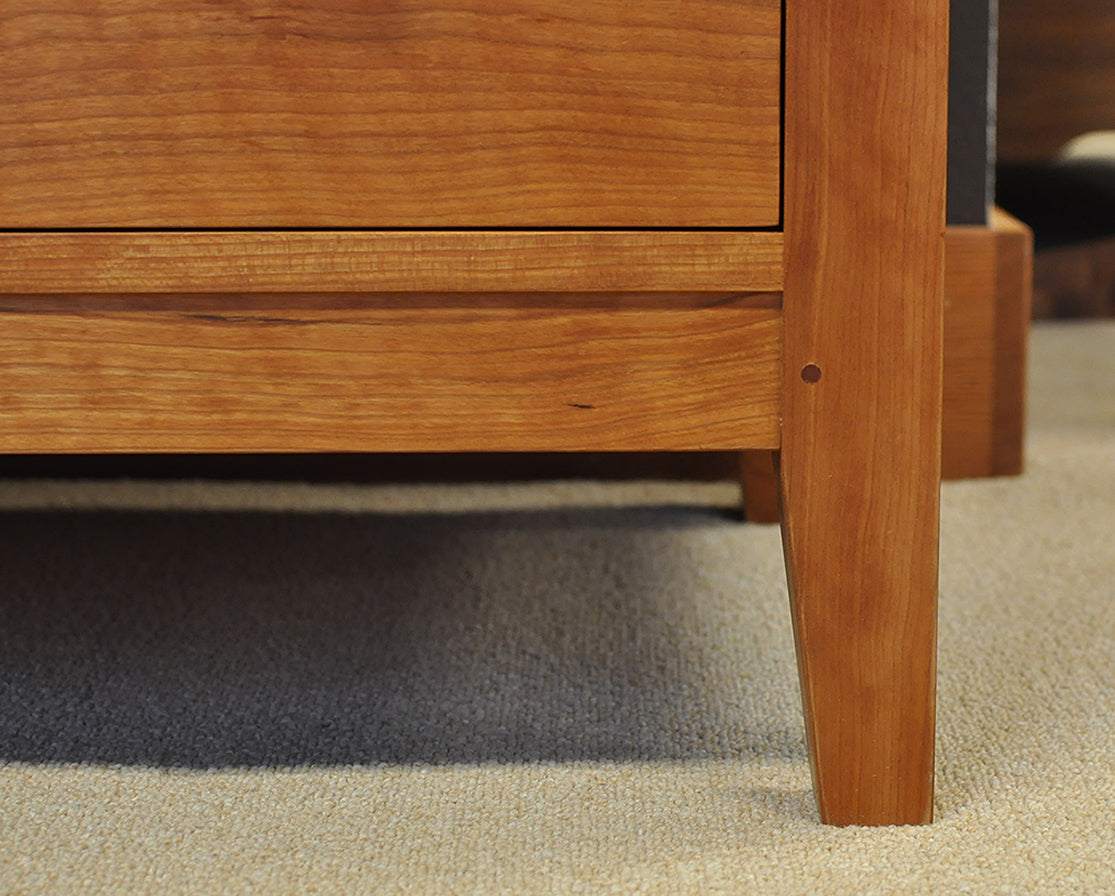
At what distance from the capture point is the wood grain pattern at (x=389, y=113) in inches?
16.3

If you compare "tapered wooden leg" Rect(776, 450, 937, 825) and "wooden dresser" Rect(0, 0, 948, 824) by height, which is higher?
"wooden dresser" Rect(0, 0, 948, 824)

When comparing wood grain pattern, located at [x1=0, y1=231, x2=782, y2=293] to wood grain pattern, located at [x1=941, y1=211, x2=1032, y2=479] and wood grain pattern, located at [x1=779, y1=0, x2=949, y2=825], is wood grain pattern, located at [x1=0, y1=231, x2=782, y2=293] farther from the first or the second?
wood grain pattern, located at [x1=941, y1=211, x2=1032, y2=479]

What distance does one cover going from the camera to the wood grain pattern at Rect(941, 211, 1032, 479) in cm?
98

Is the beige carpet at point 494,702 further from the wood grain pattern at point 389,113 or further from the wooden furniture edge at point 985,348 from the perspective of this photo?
the wood grain pattern at point 389,113

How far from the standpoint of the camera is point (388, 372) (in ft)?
1.44

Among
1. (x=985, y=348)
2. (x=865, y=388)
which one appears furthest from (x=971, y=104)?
(x=865, y=388)

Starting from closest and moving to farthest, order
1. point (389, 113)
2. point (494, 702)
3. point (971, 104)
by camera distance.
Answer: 1. point (389, 113)
2. point (494, 702)
3. point (971, 104)

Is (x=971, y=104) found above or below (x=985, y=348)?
above

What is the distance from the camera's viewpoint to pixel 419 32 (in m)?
0.41

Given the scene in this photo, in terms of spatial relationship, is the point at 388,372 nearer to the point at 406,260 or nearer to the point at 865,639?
the point at 406,260

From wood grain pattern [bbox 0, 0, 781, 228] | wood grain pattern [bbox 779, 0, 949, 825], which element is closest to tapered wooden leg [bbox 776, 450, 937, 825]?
wood grain pattern [bbox 779, 0, 949, 825]

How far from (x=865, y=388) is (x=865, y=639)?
0.10 m

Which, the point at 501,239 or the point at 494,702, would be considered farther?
the point at 494,702

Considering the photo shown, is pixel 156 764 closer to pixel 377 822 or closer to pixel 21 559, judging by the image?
pixel 377 822
